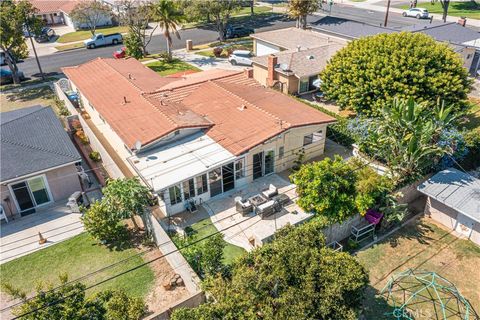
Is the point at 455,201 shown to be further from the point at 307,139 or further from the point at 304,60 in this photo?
the point at 304,60

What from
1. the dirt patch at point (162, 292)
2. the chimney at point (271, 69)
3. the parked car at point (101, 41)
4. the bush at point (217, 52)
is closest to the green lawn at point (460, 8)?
the bush at point (217, 52)

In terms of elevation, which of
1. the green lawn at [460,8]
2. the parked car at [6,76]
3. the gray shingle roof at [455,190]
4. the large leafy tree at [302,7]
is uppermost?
the large leafy tree at [302,7]

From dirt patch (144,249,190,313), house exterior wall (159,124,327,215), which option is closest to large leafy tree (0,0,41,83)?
house exterior wall (159,124,327,215)

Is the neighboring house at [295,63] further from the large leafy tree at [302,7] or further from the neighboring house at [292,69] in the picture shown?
the large leafy tree at [302,7]

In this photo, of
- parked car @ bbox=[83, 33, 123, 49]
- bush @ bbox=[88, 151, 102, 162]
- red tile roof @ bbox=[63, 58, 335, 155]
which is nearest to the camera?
red tile roof @ bbox=[63, 58, 335, 155]

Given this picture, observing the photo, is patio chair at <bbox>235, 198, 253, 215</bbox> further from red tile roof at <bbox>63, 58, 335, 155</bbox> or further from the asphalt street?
the asphalt street
